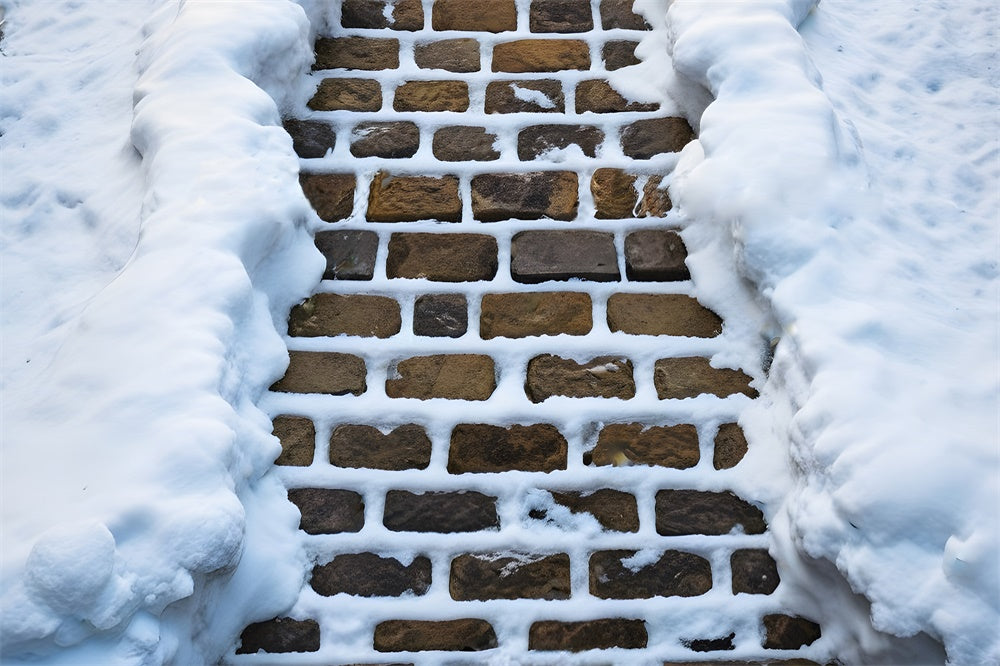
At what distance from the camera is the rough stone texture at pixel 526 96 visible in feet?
4.79

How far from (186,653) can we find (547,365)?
20.7 inches

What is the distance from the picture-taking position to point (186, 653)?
0.97 m

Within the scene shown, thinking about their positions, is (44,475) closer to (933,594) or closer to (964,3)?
(933,594)

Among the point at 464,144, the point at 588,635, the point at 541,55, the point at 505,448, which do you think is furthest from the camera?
the point at 541,55

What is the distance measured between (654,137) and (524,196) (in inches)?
9.1

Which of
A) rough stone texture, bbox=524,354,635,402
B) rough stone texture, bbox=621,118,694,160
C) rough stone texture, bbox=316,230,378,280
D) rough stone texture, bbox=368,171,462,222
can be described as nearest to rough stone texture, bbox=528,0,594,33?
rough stone texture, bbox=621,118,694,160

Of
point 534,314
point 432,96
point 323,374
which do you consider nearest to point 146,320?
point 323,374

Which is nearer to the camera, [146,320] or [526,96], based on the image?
[146,320]

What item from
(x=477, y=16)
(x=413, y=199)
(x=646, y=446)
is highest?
(x=477, y=16)

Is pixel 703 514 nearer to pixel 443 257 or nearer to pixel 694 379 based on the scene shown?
pixel 694 379

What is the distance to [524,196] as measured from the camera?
1355 millimetres

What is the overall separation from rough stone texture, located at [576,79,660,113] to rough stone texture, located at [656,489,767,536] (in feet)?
2.05

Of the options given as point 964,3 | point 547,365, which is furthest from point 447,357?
point 964,3

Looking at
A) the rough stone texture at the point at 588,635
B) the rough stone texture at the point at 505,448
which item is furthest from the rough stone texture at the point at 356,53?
the rough stone texture at the point at 588,635
